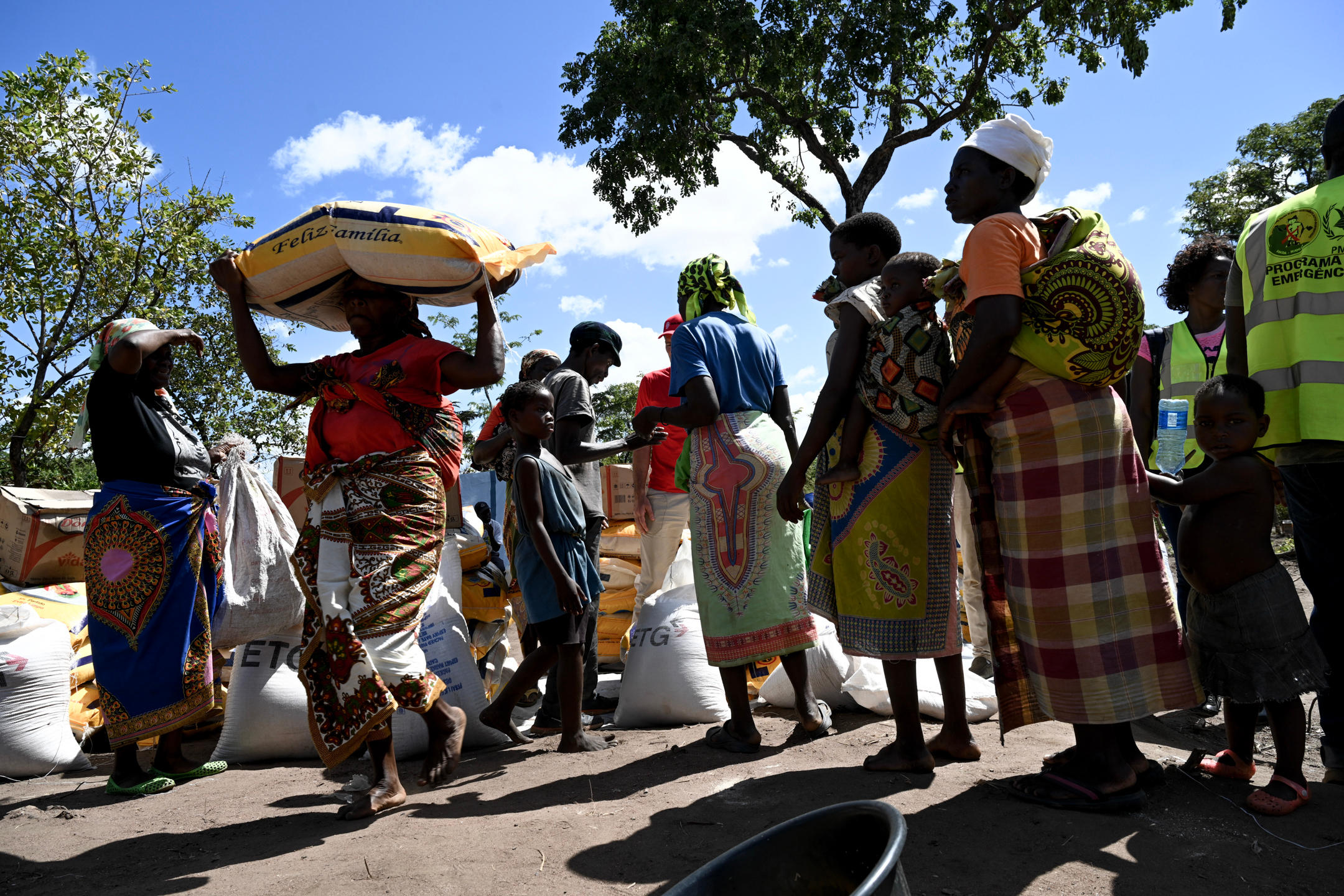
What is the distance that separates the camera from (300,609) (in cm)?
432

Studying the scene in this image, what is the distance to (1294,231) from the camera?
288 centimetres

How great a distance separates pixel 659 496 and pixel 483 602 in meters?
1.23

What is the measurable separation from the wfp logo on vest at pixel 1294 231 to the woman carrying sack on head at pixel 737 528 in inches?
72.9

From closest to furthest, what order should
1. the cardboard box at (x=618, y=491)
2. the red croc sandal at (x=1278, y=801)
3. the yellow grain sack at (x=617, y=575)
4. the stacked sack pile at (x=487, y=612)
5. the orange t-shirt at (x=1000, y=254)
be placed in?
1. the red croc sandal at (x=1278, y=801)
2. the orange t-shirt at (x=1000, y=254)
3. the stacked sack pile at (x=487, y=612)
4. the yellow grain sack at (x=617, y=575)
5. the cardboard box at (x=618, y=491)

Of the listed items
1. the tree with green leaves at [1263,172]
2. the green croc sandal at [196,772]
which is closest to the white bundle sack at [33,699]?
the green croc sandal at [196,772]

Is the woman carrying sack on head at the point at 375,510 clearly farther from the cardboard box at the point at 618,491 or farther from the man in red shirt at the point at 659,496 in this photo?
the cardboard box at the point at 618,491

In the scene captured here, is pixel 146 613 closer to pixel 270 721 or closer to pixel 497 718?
pixel 270 721

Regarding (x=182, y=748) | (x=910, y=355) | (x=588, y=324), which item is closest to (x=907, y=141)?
(x=588, y=324)

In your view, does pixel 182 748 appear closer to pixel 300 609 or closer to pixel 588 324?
pixel 300 609

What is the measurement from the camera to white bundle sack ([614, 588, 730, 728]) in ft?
13.4

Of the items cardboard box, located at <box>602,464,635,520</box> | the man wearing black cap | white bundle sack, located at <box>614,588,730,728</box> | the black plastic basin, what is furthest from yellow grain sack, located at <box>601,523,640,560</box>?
the black plastic basin

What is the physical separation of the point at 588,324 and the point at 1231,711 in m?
3.43

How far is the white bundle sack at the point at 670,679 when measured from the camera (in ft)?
13.4

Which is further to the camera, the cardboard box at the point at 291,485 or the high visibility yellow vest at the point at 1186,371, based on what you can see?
the cardboard box at the point at 291,485
